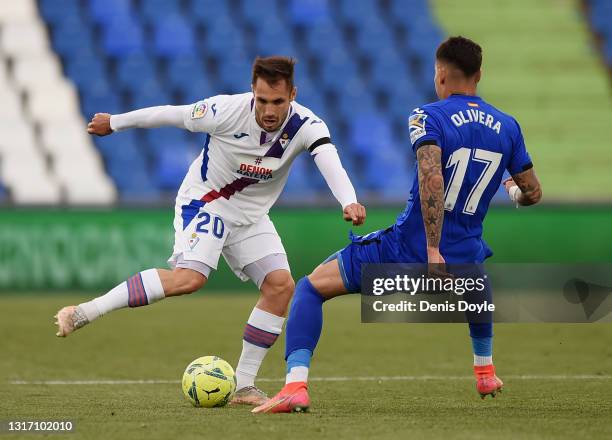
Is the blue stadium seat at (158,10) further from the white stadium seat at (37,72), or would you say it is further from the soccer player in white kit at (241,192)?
the soccer player in white kit at (241,192)

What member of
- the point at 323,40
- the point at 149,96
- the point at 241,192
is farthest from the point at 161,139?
the point at 241,192

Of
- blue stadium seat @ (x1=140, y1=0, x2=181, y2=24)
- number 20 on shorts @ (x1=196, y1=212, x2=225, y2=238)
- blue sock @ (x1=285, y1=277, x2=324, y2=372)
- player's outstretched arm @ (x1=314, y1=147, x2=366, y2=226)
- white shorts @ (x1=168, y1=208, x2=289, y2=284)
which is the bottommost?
blue sock @ (x1=285, y1=277, x2=324, y2=372)

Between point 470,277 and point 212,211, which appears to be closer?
point 470,277

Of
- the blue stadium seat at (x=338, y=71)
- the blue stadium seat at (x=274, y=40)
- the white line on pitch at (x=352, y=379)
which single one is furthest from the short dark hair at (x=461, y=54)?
the blue stadium seat at (x=274, y=40)

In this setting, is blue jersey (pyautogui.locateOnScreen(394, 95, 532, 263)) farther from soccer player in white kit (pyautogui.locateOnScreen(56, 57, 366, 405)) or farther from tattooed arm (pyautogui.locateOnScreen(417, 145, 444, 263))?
soccer player in white kit (pyautogui.locateOnScreen(56, 57, 366, 405))

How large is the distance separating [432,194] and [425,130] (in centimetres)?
35

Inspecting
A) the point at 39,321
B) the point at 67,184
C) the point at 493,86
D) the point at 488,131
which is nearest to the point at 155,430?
the point at 488,131

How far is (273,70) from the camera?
662 cm

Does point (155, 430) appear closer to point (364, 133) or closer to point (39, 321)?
point (39, 321)

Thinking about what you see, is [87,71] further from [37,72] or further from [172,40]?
[172,40]

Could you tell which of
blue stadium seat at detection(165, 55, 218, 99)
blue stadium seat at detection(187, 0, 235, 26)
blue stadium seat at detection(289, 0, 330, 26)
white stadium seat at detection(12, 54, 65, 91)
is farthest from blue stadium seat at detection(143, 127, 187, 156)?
blue stadium seat at detection(289, 0, 330, 26)

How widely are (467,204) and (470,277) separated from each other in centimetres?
40

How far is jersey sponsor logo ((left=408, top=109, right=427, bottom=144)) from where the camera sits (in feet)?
20.6

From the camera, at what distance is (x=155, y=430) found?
18.3 ft
